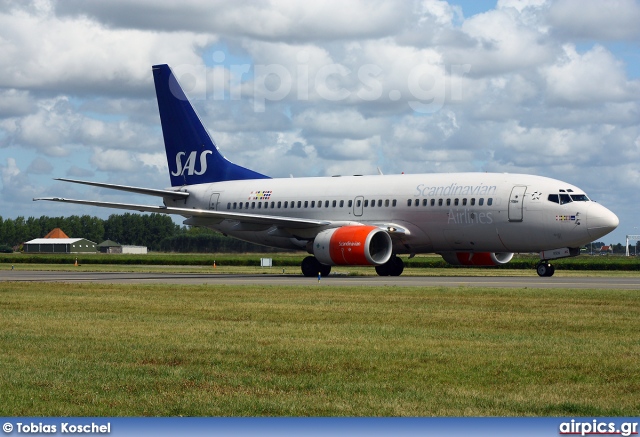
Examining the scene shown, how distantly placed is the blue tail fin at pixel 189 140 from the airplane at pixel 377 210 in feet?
0.16

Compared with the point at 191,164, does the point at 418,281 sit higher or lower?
lower

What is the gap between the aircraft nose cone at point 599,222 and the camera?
34.2m

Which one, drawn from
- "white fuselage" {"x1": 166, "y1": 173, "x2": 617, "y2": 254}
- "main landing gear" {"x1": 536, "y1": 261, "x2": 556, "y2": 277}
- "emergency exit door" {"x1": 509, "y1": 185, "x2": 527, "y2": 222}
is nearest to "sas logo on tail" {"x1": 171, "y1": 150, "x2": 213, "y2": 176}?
"white fuselage" {"x1": 166, "y1": 173, "x2": 617, "y2": 254}

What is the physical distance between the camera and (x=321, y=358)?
12.3 meters

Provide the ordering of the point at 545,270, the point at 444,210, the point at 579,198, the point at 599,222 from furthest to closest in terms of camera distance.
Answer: the point at 545,270 → the point at 444,210 → the point at 579,198 → the point at 599,222

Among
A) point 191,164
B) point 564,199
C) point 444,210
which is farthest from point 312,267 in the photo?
point 191,164

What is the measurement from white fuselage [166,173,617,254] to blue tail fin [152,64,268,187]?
3.60m

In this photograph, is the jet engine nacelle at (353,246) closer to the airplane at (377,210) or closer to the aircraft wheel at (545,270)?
the airplane at (377,210)

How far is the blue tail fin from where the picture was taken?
155 ft

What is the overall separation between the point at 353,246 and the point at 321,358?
23.6 m

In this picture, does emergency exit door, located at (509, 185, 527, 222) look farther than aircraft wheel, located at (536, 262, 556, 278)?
No

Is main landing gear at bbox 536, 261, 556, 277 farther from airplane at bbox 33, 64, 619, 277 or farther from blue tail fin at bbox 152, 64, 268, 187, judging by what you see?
blue tail fin at bbox 152, 64, 268, 187

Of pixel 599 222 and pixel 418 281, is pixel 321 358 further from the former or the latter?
pixel 599 222

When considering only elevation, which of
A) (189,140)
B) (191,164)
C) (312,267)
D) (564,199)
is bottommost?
(312,267)
